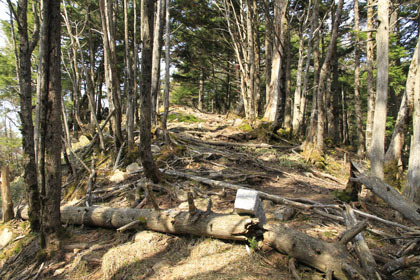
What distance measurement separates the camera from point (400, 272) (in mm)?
2520

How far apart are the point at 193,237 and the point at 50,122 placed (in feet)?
9.58

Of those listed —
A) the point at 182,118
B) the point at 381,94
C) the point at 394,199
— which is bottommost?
the point at 394,199

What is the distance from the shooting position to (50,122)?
3.68 meters

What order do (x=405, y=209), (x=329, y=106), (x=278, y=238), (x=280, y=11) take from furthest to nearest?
(x=329, y=106) < (x=280, y=11) < (x=405, y=209) < (x=278, y=238)

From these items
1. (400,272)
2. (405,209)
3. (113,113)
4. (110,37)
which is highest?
(110,37)

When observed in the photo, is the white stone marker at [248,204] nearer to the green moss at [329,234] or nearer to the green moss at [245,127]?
the green moss at [329,234]

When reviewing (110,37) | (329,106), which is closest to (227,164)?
(110,37)

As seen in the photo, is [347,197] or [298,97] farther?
Answer: [298,97]

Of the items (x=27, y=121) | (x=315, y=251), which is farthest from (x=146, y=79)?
(x=315, y=251)

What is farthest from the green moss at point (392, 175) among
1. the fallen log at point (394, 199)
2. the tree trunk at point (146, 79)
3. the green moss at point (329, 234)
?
the tree trunk at point (146, 79)

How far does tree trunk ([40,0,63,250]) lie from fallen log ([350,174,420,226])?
5200 millimetres

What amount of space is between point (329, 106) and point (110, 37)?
1387 centimetres

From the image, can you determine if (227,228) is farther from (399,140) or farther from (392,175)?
(399,140)

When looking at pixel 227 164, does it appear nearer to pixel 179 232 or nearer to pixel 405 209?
pixel 179 232
